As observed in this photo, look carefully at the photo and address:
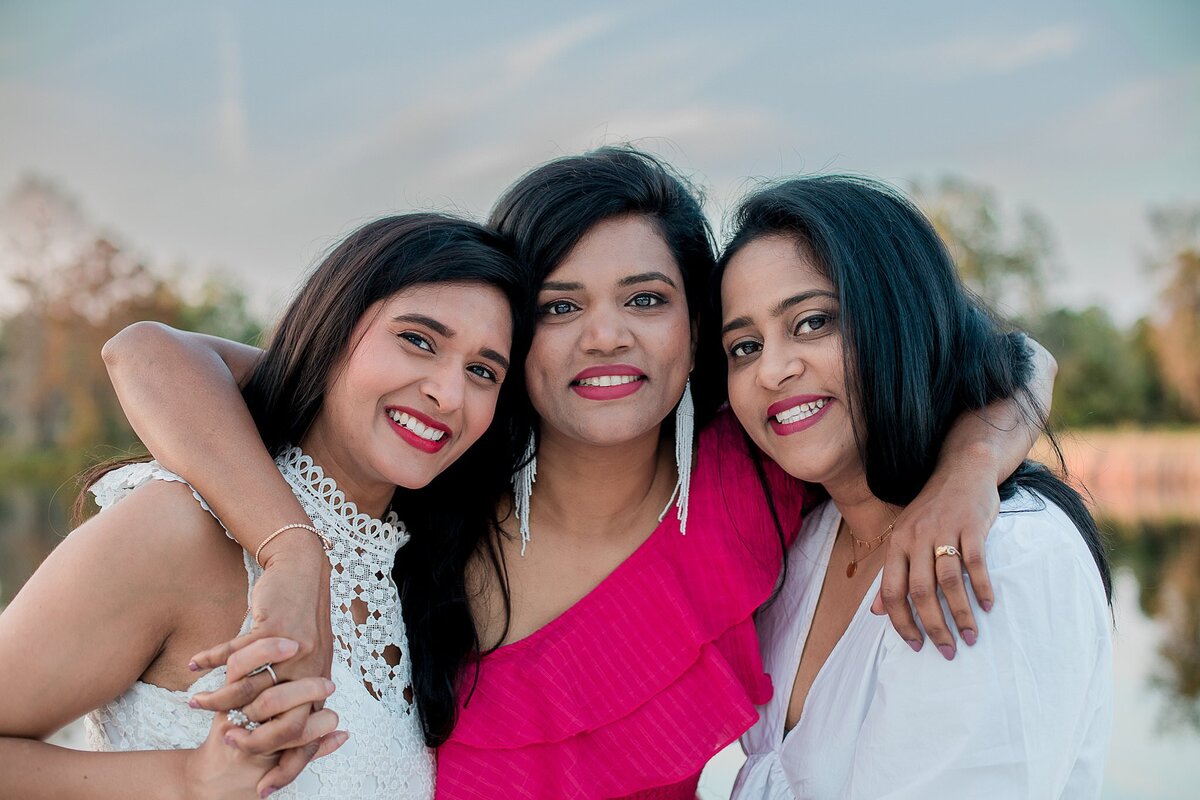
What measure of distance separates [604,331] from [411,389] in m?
0.52

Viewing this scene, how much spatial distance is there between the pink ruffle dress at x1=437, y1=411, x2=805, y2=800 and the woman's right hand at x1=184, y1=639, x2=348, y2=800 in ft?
2.71

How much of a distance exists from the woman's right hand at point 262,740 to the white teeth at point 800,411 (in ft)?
3.87

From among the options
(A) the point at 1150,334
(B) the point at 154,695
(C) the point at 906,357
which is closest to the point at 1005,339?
(C) the point at 906,357

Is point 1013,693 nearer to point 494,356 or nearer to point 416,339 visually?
point 494,356

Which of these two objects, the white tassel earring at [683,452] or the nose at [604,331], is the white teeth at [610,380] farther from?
the white tassel earring at [683,452]

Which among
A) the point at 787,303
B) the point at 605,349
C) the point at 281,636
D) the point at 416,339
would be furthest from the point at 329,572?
the point at 787,303

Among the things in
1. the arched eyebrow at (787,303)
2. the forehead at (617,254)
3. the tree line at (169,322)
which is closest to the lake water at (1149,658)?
the arched eyebrow at (787,303)

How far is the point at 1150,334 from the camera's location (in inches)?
900

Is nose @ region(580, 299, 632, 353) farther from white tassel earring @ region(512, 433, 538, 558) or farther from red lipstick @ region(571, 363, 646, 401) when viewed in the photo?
white tassel earring @ region(512, 433, 538, 558)

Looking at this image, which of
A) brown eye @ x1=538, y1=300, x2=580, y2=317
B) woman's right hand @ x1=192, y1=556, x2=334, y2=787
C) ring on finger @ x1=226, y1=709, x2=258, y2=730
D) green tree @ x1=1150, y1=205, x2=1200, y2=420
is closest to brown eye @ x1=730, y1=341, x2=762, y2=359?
brown eye @ x1=538, y1=300, x2=580, y2=317

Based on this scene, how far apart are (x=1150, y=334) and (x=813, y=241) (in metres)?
23.7

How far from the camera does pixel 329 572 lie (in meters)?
1.96

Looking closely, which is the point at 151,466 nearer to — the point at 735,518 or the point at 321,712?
the point at 321,712

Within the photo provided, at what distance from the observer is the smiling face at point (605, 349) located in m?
2.60
